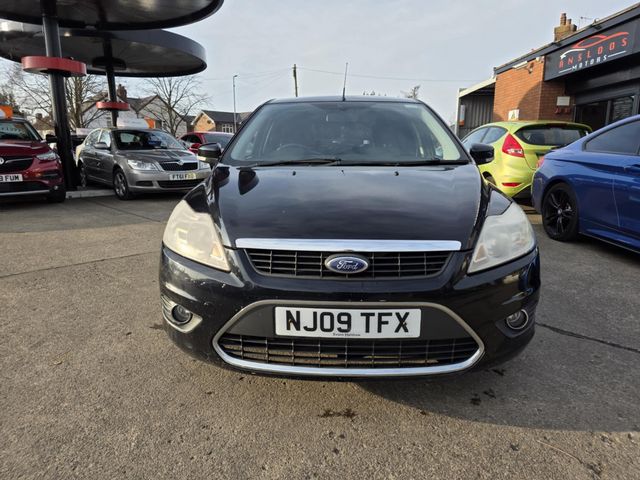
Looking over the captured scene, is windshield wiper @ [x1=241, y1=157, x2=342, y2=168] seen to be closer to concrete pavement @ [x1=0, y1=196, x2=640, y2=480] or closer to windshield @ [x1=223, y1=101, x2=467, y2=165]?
windshield @ [x1=223, y1=101, x2=467, y2=165]

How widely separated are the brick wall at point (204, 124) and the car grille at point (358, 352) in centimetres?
7266

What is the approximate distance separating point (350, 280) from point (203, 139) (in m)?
14.1

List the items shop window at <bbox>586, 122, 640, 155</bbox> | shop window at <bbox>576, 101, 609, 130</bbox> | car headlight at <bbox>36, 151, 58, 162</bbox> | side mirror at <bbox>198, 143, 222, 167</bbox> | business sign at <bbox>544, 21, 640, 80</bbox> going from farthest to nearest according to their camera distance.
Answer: shop window at <bbox>576, 101, 609, 130</bbox>, business sign at <bbox>544, 21, 640, 80</bbox>, car headlight at <bbox>36, 151, 58, 162</bbox>, shop window at <bbox>586, 122, 640, 155</bbox>, side mirror at <bbox>198, 143, 222, 167</bbox>

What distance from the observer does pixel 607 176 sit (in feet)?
13.5

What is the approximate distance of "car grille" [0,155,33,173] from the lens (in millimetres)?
6832

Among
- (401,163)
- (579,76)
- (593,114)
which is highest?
(579,76)

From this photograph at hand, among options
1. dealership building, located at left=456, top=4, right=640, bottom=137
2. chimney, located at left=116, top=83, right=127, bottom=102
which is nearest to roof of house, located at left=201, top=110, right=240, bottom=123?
chimney, located at left=116, top=83, right=127, bottom=102

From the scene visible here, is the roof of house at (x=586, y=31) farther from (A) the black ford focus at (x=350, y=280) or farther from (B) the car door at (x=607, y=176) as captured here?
(A) the black ford focus at (x=350, y=280)

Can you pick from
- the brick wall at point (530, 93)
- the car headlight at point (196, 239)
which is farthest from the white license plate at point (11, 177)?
the brick wall at point (530, 93)

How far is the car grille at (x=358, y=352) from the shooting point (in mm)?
1687

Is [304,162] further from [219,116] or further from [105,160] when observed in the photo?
[219,116]

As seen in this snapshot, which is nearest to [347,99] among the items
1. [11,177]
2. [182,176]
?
[182,176]

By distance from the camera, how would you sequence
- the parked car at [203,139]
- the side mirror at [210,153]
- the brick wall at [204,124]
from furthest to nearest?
the brick wall at [204,124]
the parked car at [203,139]
the side mirror at [210,153]

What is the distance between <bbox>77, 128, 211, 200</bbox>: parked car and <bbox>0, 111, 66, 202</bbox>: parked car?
113 centimetres
